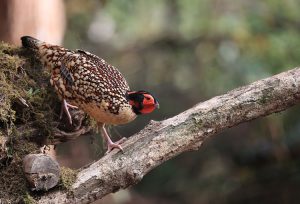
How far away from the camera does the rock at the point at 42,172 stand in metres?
3.82

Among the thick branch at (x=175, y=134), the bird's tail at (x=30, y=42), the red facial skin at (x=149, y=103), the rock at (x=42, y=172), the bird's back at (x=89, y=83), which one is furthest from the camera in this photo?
the bird's tail at (x=30, y=42)

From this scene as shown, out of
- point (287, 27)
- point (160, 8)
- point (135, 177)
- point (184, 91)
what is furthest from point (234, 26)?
point (135, 177)

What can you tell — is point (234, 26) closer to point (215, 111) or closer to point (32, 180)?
point (215, 111)

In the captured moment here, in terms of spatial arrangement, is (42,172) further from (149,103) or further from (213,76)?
(213,76)

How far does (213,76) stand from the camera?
10.5 metres

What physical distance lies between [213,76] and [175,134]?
646 cm

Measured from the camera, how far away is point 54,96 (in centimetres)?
492

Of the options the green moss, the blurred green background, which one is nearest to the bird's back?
the green moss

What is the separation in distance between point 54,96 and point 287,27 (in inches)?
235

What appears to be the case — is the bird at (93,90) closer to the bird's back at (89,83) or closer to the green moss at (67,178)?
the bird's back at (89,83)

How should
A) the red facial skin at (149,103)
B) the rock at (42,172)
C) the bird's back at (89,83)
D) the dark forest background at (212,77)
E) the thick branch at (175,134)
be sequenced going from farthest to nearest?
the dark forest background at (212,77) < the bird's back at (89,83) < the red facial skin at (149,103) < the thick branch at (175,134) < the rock at (42,172)

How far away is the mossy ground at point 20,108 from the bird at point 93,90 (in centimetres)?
11

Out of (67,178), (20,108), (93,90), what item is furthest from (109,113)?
(67,178)

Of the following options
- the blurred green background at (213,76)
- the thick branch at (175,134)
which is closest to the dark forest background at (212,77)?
the blurred green background at (213,76)
